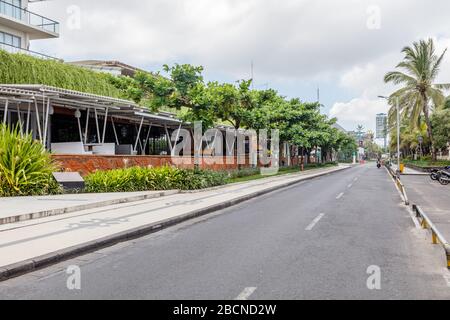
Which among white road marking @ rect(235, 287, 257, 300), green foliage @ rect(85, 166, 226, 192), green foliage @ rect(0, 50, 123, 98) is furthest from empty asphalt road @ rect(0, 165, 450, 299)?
green foliage @ rect(0, 50, 123, 98)

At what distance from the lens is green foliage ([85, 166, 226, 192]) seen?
16.6 m

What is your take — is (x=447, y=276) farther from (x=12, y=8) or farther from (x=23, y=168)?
(x=12, y=8)

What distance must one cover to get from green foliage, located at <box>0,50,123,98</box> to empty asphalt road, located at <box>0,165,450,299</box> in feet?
53.8

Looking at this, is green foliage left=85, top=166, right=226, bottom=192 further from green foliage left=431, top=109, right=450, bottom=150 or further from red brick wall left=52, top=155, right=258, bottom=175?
green foliage left=431, top=109, right=450, bottom=150

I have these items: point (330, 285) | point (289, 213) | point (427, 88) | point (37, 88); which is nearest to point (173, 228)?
point (289, 213)

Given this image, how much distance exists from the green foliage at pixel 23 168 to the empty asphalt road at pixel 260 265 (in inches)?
276

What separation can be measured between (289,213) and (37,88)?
41.4 feet

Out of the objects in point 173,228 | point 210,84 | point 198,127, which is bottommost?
point 173,228

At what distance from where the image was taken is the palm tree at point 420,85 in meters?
37.5

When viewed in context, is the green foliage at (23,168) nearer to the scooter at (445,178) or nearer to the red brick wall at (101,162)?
the red brick wall at (101,162)

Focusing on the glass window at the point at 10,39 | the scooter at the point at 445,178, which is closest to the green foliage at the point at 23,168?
the scooter at the point at 445,178

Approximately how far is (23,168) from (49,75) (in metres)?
12.5

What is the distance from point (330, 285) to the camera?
5379mm
